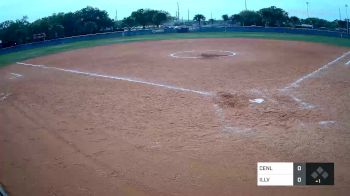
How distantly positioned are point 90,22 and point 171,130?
4910 cm

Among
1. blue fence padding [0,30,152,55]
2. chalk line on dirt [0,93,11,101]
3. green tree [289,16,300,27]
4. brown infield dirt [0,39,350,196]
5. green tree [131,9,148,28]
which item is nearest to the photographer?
brown infield dirt [0,39,350,196]

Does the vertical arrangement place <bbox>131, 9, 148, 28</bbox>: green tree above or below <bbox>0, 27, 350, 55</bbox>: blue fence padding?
above

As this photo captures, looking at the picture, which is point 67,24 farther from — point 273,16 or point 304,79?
point 304,79

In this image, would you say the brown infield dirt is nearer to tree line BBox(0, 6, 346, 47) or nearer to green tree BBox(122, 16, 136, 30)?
tree line BBox(0, 6, 346, 47)

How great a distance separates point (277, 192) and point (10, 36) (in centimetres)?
4624

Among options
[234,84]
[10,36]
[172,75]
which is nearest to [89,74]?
[172,75]

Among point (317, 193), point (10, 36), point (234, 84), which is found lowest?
point (317, 193)

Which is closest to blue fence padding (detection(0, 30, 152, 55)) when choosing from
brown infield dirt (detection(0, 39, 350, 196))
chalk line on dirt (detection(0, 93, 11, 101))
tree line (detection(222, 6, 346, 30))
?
brown infield dirt (detection(0, 39, 350, 196))

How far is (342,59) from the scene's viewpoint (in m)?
18.0

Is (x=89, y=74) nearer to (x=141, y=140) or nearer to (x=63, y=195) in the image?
(x=141, y=140)
